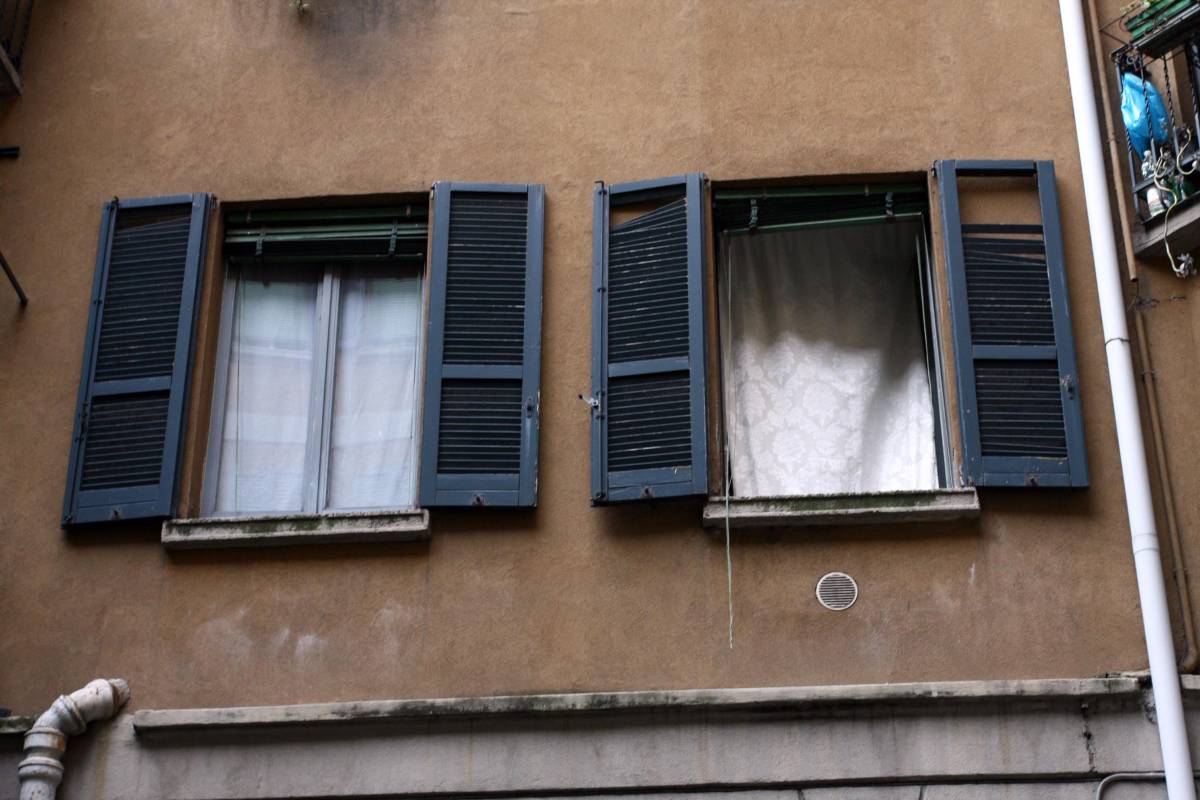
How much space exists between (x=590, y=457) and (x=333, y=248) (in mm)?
1922

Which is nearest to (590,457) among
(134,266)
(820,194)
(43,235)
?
(820,194)

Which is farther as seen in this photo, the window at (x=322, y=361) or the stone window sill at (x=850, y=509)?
the window at (x=322, y=361)

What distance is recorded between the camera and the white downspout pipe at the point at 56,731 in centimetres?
759

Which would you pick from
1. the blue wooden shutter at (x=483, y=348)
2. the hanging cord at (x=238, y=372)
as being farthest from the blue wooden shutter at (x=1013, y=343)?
the hanging cord at (x=238, y=372)

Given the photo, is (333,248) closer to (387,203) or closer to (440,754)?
(387,203)

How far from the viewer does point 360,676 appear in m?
7.89

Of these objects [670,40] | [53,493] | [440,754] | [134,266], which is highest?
[670,40]

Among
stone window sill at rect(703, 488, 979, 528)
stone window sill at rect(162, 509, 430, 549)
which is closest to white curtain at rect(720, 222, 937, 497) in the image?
stone window sill at rect(703, 488, 979, 528)

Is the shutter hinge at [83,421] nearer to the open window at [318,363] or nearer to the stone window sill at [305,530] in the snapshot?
the open window at [318,363]

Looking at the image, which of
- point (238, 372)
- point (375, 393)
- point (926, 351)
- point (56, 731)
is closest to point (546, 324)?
point (375, 393)

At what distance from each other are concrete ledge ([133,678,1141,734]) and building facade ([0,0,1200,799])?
0.02m

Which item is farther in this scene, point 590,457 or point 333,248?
point 333,248

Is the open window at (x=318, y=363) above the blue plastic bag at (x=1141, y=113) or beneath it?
beneath

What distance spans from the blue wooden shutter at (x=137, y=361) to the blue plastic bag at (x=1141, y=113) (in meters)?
4.64
